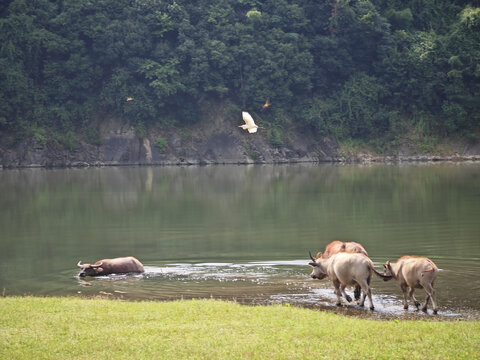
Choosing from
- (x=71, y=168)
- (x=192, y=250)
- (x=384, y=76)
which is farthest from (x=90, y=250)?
(x=384, y=76)

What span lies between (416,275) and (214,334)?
536 cm

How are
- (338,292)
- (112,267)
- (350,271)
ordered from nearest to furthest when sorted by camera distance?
(350,271) < (338,292) < (112,267)

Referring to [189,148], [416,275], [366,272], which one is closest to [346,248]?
[366,272]

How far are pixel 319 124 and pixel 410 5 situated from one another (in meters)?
20.3

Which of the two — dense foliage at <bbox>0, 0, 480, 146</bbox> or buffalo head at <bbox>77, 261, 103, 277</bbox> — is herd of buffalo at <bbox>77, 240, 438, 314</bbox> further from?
dense foliage at <bbox>0, 0, 480, 146</bbox>

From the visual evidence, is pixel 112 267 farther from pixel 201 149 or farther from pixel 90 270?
pixel 201 149

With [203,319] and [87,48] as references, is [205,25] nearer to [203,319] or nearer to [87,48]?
[87,48]

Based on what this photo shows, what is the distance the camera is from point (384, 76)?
80.2 m

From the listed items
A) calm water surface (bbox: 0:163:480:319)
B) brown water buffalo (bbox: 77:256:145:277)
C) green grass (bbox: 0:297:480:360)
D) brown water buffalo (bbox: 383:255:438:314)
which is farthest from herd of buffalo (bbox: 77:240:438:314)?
brown water buffalo (bbox: 77:256:145:277)

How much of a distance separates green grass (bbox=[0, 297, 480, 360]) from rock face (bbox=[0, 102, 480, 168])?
206 feet

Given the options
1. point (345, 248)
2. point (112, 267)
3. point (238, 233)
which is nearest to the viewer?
point (345, 248)

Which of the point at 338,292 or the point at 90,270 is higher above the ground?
the point at 338,292

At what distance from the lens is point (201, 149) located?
7775 cm

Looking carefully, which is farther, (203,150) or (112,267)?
(203,150)
